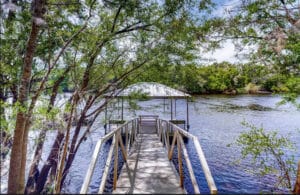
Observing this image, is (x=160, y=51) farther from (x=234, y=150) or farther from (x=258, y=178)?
(x=234, y=150)

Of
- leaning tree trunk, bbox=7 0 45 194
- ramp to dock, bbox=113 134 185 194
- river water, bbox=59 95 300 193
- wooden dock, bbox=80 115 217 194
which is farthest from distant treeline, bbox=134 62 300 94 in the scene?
leaning tree trunk, bbox=7 0 45 194

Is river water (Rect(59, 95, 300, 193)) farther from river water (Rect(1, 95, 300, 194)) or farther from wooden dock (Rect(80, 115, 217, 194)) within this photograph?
wooden dock (Rect(80, 115, 217, 194))

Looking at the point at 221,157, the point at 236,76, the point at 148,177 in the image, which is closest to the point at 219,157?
the point at 221,157

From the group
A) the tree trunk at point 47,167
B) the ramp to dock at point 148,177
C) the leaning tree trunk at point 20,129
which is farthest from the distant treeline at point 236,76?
the leaning tree trunk at point 20,129

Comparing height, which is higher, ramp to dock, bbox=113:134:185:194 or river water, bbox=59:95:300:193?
ramp to dock, bbox=113:134:185:194

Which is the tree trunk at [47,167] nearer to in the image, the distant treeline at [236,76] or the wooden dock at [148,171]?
the wooden dock at [148,171]

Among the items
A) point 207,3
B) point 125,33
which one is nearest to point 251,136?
point 207,3

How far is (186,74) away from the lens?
20.6 feet

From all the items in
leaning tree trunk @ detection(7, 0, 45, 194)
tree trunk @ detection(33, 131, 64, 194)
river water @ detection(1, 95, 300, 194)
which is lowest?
river water @ detection(1, 95, 300, 194)

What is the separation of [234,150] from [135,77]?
7.13m

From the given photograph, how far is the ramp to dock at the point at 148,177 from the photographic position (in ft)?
11.8

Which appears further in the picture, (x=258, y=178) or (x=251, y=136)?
(x=258, y=178)

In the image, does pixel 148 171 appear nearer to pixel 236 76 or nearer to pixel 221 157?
pixel 236 76

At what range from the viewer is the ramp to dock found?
3.60 m
